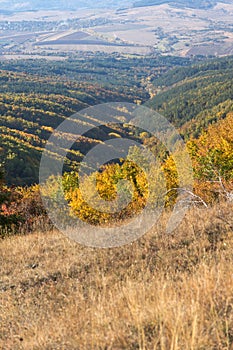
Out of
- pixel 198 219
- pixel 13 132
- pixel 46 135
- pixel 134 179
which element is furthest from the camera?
pixel 46 135

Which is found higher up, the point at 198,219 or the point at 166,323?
the point at 166,323

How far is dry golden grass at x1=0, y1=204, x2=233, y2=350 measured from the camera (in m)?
3.73

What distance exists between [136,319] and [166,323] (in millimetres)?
341

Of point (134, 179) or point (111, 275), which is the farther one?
point (134, 179)

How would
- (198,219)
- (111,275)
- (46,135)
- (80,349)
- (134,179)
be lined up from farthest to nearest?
(46,135) → (134,179) → (198,219) → (111,275) → (80,349)

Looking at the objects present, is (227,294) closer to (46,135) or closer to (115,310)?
(115,310)

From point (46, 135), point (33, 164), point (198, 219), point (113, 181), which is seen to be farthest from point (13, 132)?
point (198, 219)

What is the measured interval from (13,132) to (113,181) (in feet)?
423

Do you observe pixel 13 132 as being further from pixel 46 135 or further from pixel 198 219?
pixel 198 219

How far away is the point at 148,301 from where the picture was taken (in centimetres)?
443

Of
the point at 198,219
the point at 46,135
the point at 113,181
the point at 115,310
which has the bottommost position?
the point at 46,135

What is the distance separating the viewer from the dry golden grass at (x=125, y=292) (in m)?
3.73

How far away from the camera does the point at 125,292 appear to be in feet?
15.2

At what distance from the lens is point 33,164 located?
371ft
